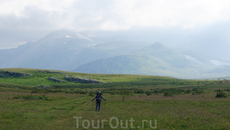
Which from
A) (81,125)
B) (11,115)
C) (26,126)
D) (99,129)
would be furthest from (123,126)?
(11,115)

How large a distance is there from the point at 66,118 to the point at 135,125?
8.70m

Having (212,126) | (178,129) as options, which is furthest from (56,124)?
(212,126)

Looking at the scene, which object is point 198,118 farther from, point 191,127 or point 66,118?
point 66,118

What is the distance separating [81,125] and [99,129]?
99.9 inches

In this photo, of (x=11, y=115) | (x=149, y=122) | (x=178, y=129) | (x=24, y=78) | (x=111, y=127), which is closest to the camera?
(x=178, y=129)

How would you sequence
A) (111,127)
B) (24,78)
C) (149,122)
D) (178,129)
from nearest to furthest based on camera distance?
(178,129) < (111,127) < (149,122) < (24,78)

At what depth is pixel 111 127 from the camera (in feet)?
58.4

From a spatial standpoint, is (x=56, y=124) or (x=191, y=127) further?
(x=56, y=124)

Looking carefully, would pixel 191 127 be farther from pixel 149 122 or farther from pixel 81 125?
pixel 81 125

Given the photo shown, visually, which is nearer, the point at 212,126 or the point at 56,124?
the point at 212,126

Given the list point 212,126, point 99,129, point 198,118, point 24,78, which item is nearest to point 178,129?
point 212,126

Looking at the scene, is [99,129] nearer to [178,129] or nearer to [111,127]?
[111,127]

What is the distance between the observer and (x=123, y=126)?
59.2 ft

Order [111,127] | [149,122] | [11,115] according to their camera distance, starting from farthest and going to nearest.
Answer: [11,115] → [149,122] → [111,127]
